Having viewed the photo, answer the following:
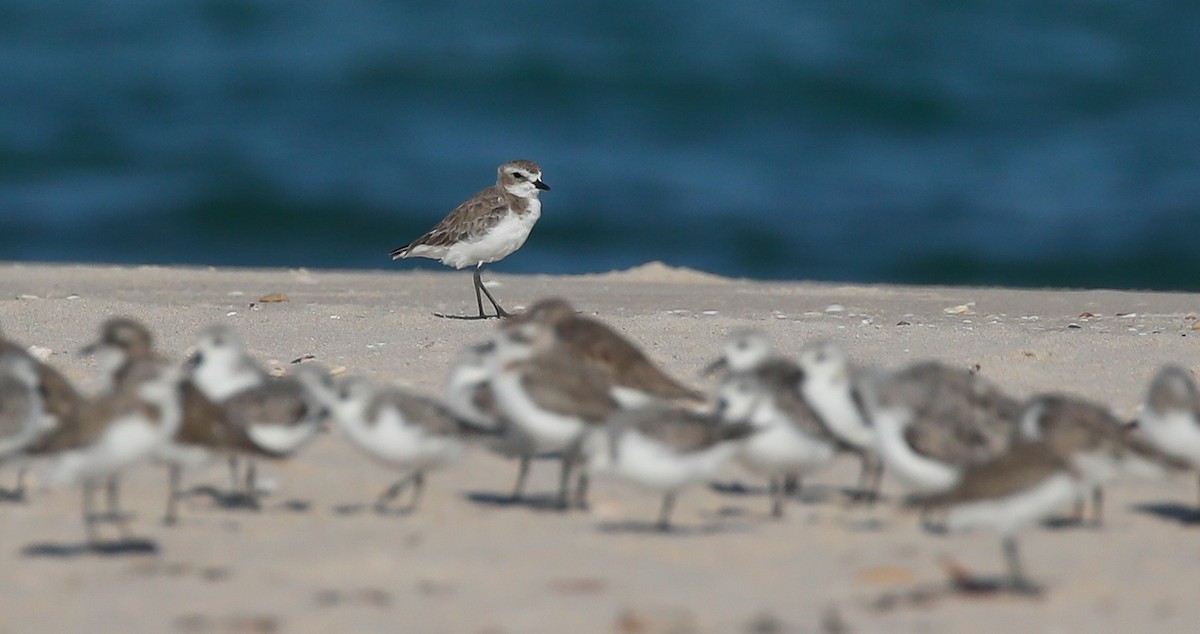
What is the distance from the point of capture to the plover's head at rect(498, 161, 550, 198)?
55.2ft

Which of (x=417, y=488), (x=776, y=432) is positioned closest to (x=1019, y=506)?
(x=776, y=432)

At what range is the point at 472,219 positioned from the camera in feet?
54.2

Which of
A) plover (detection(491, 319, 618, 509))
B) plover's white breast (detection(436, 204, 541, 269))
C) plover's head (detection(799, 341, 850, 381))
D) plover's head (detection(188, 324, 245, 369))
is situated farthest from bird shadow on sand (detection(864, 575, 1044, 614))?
plover's white breast (detection(436, 204, 541, 269))

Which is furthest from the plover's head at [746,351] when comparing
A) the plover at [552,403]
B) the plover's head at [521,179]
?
the plover's head at [521,179]

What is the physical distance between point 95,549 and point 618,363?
3193mm

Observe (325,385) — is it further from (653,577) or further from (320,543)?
(653,577)

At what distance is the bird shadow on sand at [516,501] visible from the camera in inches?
310

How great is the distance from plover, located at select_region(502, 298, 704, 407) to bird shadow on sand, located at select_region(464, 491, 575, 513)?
913mm

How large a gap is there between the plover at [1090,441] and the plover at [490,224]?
9241 mm

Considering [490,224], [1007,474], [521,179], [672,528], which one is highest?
[521,179]

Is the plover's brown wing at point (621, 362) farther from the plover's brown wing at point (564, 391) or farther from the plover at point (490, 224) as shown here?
the plover at point (490, 224)

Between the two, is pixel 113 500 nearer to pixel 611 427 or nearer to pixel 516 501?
pixel 516 501

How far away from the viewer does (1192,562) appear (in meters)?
6.73

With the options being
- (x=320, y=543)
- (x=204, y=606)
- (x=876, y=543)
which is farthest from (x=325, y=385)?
(x=876, y=543)
